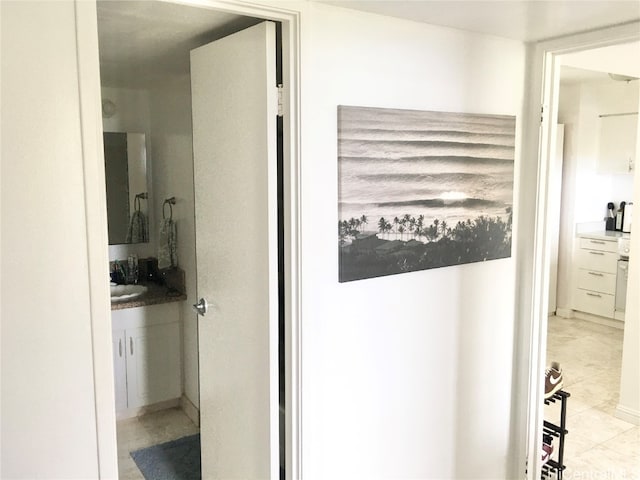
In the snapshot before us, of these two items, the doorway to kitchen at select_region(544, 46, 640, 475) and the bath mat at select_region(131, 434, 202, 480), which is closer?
the bath mat at select_region(131, 434, 202, 480)

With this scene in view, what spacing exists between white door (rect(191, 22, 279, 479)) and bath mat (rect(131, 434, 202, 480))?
0.48 meters

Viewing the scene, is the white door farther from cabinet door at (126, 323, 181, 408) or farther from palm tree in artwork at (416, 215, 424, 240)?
cabinet door at (126, 323, 181, 408)

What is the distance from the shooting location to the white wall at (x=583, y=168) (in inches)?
217

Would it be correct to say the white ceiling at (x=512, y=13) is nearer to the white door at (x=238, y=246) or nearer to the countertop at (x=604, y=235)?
the white door at (x=238, y=246)

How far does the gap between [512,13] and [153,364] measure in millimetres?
2823

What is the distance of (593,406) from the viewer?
12.3 ft

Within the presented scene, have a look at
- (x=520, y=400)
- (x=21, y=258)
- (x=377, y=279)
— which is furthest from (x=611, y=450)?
(x=21, y=258)

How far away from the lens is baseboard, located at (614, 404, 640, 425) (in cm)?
350

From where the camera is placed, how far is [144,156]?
3771 mm

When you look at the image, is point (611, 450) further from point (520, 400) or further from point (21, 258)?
point (21, 258)

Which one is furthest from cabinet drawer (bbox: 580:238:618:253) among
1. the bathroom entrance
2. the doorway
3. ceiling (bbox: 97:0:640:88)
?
the bathroom entrance

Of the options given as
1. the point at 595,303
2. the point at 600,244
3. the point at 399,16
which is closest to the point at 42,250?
the point at 399,16

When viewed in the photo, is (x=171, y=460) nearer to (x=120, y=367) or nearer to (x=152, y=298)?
(x=120, y=367)

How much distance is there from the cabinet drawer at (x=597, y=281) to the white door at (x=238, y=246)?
4394 millimetres
